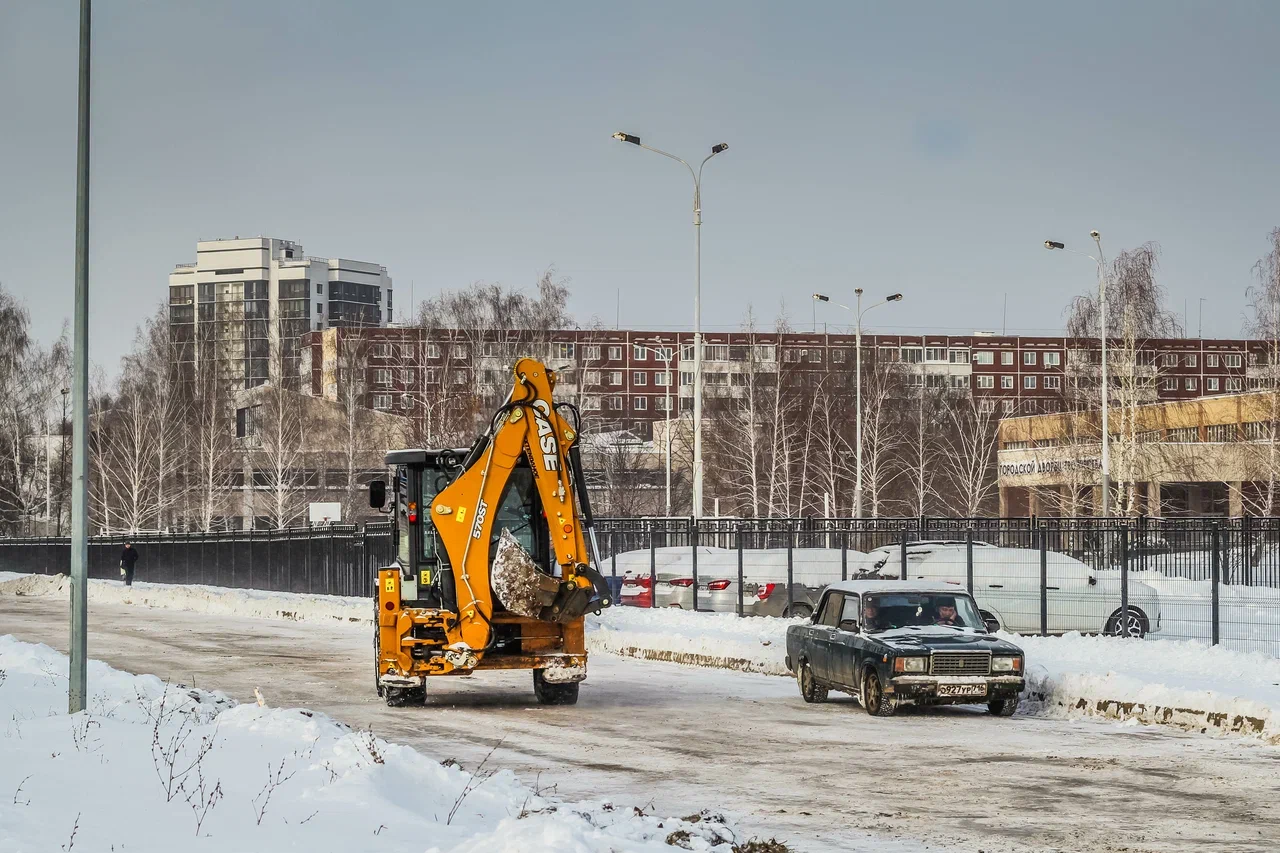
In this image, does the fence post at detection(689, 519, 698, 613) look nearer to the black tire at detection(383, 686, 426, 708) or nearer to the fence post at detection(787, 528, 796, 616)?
the fence post at detection(787, 528, 796, 616)

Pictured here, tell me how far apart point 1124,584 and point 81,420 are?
1574 cm

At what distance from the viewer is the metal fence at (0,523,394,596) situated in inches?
1738

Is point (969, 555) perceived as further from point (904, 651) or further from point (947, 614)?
point (904, 651)

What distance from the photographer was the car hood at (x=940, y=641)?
17.3 metres


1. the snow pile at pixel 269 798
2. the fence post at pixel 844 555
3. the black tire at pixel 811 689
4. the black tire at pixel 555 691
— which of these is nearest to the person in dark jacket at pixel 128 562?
the fence post at pixel 844 555

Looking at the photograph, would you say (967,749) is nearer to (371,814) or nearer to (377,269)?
(371,814)

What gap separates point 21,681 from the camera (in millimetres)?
17359

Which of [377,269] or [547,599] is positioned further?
[377,269]

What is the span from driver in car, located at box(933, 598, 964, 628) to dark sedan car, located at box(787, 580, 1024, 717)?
0.01 m

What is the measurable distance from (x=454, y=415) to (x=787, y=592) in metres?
47.0

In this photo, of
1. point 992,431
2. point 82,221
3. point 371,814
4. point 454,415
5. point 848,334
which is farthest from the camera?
point 848,334

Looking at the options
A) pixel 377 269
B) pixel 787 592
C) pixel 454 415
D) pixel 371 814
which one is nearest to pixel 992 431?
pixel 454 415

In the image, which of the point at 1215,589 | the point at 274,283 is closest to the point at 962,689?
the point at 1215,589

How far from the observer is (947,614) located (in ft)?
61.1
